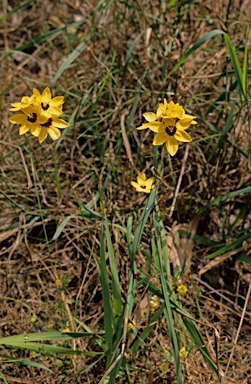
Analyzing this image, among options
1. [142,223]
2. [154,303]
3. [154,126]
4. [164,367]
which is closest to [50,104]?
[154,126]

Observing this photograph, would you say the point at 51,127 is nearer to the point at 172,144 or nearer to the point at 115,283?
the point at 172,144

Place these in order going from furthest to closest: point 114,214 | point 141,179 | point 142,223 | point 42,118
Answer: point 114,214
point 141,179
point 142,223
point 42,118

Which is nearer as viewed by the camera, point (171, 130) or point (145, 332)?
point (171, 130)

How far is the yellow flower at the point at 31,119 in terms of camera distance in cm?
103

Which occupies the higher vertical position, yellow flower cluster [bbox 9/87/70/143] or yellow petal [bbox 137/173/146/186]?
yellow flower cluster [bbox 9/87/70/143]

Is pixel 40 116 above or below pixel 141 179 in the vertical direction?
above

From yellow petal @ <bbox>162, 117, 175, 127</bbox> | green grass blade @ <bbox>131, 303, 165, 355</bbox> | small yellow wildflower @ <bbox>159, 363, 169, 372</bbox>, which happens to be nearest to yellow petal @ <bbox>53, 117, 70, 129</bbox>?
yellow petal @ <bbox>162, 117, 175, 127</bbox>

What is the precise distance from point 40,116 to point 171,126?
449 mm

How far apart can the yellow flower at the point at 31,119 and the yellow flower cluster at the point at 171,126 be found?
0.36 metres

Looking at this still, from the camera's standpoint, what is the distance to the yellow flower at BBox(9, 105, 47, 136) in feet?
3.37

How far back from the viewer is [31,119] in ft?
3.45

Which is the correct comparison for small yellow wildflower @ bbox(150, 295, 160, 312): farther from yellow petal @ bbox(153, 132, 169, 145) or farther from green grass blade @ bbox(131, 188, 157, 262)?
yellow petal @ bbox(153, 132, 169, 145)

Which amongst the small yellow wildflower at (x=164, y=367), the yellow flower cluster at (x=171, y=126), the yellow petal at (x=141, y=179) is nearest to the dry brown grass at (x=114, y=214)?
the small yellow wildflower at (x=164, y=367)

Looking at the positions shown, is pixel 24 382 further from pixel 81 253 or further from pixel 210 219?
pixel 210 219
